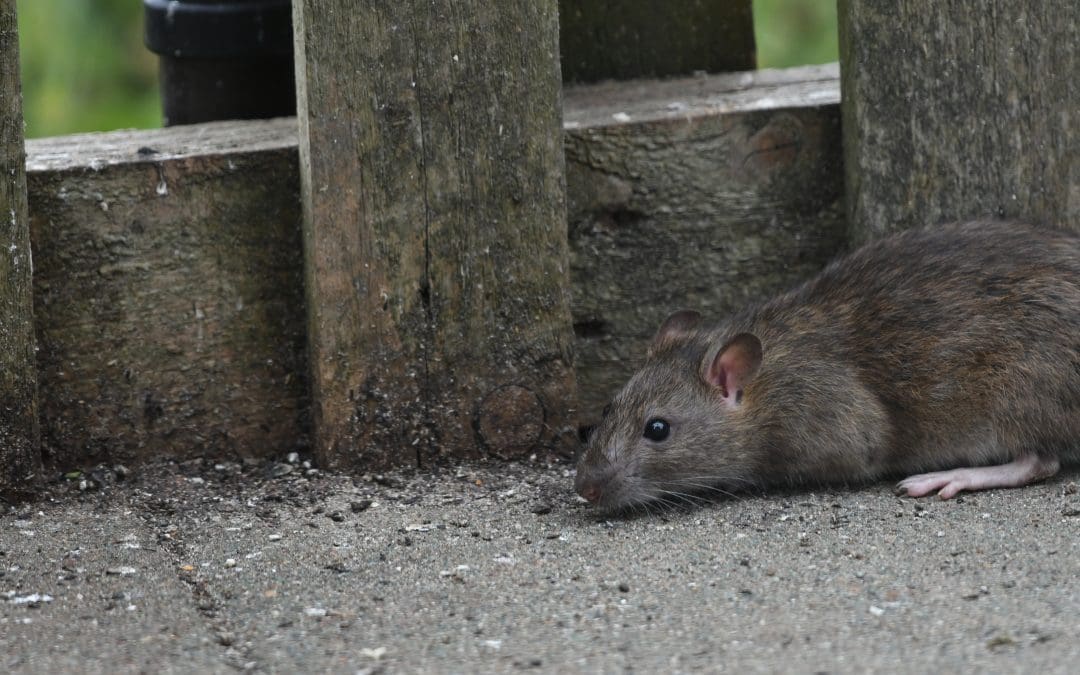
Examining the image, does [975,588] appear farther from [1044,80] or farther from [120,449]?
[120,449]

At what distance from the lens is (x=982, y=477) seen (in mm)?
4473

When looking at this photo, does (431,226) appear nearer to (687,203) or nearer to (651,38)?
(687,203)

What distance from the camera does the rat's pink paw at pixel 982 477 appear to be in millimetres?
4441

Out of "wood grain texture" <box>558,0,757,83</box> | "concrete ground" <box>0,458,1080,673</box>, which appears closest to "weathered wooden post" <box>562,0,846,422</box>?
"wood grain texture" <box>558,0,757,83</box>

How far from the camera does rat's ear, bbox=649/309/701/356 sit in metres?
4.74

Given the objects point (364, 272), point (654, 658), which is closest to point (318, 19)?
point (364, 272)

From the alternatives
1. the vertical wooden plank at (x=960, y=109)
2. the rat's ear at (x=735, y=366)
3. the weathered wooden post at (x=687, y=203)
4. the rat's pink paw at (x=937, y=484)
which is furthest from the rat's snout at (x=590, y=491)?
the vertical wooden plank at (x=960, y=109)

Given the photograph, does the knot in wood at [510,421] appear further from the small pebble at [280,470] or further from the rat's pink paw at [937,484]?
the rat's pink paw at [937,484]

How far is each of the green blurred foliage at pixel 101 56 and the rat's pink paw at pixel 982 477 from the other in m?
3.99

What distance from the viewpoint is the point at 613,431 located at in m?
4.59

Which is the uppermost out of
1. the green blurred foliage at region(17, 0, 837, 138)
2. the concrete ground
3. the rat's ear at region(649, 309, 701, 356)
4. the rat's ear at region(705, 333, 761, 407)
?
the green blurred foliage at region(17, 0, 837, 138)

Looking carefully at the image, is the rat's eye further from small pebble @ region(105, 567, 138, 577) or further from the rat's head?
small pebble @ region(105, 567, 138, 577)

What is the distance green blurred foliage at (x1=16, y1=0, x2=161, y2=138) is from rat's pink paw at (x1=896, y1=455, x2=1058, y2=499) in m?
4.97

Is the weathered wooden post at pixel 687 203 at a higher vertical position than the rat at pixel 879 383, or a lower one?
higher
